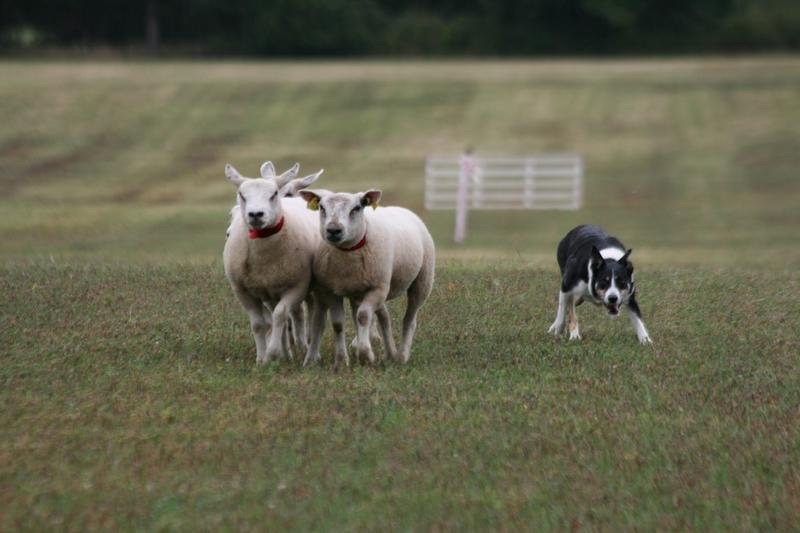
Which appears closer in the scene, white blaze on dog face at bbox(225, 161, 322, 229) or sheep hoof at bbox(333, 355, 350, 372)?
white blaze on dog face at bbox(225, 161, 322, 229)

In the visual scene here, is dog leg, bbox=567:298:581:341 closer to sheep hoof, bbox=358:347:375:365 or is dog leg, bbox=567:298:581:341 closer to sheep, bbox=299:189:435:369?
sheep, bbox=299:189:435:369

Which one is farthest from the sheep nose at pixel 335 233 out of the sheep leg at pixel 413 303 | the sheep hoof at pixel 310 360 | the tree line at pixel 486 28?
the tree line at pixel 486 28

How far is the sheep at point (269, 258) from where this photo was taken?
38.6 ft

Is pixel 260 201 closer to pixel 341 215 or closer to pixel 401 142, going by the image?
pixel 341 215

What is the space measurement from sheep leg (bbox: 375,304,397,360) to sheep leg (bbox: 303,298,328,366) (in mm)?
435

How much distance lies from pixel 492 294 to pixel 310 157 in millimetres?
28544

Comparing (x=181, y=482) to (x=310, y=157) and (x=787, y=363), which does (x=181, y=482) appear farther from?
(x=310, y=157)

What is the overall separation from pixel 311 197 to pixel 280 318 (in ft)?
3.10

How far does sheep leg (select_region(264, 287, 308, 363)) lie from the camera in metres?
11.7

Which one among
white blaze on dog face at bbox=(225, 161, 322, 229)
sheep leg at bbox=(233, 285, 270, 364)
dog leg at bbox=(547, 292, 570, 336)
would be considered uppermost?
white blaze on dog face at bbox=(225, 161, 322, 229)

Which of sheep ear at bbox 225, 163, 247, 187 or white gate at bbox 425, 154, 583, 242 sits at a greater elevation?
sheep ear at bbox 225, 163, 247, 187

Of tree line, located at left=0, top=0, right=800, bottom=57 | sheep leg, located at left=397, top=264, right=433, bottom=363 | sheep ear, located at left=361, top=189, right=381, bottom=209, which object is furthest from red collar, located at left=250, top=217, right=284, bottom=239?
tree line, located at left=0, top=0, right=800, bottom=57

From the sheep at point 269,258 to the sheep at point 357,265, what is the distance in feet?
0.61

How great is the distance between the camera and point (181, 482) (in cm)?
809
